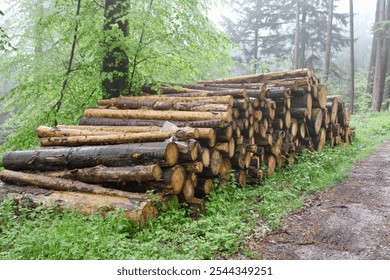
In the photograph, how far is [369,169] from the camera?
Result: 27.7 feet

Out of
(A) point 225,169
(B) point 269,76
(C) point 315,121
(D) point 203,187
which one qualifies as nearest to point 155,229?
(D) point 203,187

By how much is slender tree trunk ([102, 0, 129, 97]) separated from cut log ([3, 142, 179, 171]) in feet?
9.28

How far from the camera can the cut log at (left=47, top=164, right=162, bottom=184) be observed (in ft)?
16.4

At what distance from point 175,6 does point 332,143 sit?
21.0ft

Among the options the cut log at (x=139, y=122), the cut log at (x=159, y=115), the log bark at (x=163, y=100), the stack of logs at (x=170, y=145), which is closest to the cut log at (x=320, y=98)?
the stack of logs at (x=170, y=145)

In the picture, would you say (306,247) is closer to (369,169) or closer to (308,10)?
(369,169)

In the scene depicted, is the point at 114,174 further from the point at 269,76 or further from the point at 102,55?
the point at 269,76

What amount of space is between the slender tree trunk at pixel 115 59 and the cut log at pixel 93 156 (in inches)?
111

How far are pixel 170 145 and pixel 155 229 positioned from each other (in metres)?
1.31

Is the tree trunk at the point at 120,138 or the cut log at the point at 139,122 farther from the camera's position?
the cut log at the point at 139,122

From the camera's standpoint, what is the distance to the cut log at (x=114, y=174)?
5.00 m

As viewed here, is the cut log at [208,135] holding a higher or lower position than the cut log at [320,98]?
lower

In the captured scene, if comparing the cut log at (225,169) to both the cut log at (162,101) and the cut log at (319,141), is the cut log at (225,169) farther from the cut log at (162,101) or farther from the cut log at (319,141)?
the cut log at (319,141)
